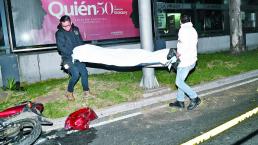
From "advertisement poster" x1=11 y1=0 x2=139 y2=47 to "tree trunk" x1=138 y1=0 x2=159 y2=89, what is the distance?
3272 millimetres

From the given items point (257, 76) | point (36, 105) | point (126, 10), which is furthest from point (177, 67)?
point (126, 10)

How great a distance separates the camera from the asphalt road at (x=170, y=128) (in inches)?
228

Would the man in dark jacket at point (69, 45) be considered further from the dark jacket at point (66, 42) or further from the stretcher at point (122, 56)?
the stretcher at point (122, 56)

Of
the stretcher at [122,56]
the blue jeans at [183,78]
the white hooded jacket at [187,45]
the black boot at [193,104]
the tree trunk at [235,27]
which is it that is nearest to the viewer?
the white hooded jacket at [187,45]

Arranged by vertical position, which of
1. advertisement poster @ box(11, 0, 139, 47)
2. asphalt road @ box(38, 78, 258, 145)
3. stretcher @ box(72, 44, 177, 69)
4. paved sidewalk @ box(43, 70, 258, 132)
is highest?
advertisement poster @ box(11, 0, 139, 47)

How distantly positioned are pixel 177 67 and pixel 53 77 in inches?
195

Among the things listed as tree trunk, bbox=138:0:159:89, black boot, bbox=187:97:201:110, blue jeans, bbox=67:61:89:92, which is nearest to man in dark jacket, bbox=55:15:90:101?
blue jeans, bbox=67:61:89:92

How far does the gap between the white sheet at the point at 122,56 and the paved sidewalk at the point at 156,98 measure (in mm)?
960

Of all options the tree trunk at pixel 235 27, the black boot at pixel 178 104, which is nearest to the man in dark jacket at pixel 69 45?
the black boot at pixel 178 104

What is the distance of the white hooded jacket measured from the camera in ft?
23.8

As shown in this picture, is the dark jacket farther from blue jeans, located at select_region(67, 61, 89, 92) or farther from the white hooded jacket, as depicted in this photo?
the white hooded jacket

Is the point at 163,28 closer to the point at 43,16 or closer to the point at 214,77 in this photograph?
the point at 214,77

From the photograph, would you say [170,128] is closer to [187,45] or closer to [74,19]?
[187,45]

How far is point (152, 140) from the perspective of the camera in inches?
229
